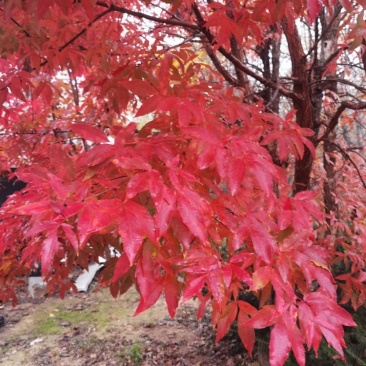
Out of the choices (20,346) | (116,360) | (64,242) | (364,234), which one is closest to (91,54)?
(64,242)

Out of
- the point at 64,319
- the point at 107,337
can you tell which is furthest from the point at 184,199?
the point at 64,319

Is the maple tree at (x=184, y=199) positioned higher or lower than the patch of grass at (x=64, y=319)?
higher

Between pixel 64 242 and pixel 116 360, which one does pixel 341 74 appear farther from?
pixel 116 360

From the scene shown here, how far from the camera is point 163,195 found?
1.03m

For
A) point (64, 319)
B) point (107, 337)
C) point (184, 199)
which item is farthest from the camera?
point (64, 319)

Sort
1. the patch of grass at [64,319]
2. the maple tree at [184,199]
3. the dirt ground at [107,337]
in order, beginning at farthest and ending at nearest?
the patch of grass at [64,319] < the dirt ground at [107,337] < the maple tree at [184,199]

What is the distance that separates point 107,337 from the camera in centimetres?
441

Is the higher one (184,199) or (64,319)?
(184,199)

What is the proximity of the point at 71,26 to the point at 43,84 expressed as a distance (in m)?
0.37

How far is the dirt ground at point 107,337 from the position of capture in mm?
3971

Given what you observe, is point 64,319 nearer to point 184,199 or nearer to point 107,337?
point 107,337

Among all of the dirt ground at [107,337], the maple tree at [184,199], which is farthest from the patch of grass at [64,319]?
the maple tree at [184,199]

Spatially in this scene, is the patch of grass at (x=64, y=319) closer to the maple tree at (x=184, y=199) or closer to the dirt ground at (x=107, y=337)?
the dirt ground at (x=107, y=337)

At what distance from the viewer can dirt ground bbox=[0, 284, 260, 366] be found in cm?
397
